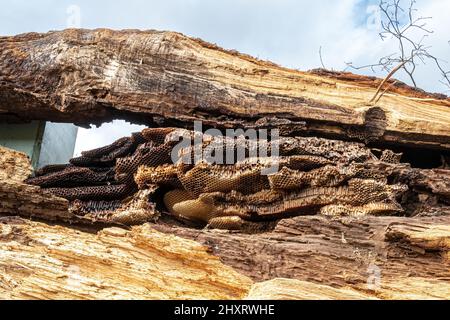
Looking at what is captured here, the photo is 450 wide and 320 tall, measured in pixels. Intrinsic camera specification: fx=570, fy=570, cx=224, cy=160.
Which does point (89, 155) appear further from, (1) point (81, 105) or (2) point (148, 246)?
(2) point (148, 246)

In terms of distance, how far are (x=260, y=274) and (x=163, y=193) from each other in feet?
4.94

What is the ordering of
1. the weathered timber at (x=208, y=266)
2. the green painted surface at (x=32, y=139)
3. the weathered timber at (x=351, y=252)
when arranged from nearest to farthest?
the weathered timber at (x=208, y=266), the weathered timber at (x=351, y=252), the green painted surface at (x=32, y=139)

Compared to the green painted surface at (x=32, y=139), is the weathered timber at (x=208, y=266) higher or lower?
lower

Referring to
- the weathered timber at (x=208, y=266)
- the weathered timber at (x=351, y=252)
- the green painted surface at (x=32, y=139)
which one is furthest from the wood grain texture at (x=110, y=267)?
the green painted surface at (x=32, y=139)

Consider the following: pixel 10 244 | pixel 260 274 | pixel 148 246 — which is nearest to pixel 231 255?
pixel 260 274

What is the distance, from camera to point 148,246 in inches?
183

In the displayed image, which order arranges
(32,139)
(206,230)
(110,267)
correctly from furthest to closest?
1. (32,139)
2. (206,230)
3. (110,267)

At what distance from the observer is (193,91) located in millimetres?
5641

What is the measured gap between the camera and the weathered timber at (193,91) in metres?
5.62

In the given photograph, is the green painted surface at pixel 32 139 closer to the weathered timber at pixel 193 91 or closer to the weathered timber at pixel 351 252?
the weathered timber at pixel 193 91

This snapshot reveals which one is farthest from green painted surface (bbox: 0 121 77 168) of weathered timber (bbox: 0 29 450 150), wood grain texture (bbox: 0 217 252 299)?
wood grain texture (bbox: 0 217 252 299)

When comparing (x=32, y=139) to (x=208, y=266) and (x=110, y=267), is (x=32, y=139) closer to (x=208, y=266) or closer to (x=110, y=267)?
(x=110, y=267)

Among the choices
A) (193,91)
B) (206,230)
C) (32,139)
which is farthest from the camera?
(32,139)

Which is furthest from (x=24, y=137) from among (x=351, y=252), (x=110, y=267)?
(x=351, y=252)
